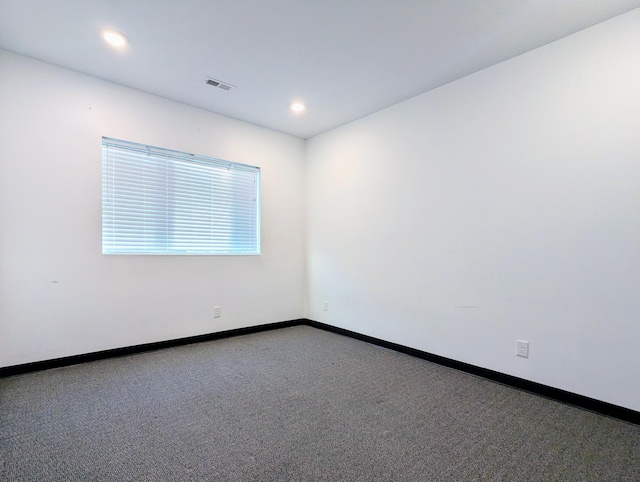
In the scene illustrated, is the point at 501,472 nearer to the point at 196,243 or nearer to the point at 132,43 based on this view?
the point at 196,243

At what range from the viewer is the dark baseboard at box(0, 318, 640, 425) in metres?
2.13

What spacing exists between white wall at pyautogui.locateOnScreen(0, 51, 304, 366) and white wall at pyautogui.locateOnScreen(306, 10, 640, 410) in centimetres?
195

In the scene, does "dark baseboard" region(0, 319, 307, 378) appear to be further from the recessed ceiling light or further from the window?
the recessed ceiling light

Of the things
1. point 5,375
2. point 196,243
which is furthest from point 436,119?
point 5,375

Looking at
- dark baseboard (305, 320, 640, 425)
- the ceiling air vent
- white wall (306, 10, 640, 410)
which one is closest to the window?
the ceiling air vent

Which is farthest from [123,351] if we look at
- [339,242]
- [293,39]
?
[293,39]

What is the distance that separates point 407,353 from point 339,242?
1558 millimetres

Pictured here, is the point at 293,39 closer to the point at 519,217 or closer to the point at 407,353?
the point at 519,217

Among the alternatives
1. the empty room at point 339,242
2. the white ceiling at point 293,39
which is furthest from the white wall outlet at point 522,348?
the white ceiling at point 293,39

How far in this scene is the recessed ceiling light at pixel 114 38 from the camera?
2.38 meters

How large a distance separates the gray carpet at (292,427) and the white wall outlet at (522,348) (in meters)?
0.29

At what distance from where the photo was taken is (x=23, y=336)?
→ 2.67 meters

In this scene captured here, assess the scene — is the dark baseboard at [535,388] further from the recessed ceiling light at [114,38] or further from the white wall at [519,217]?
the recessed ceiling light at [114,38]

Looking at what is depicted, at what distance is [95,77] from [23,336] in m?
2.40
